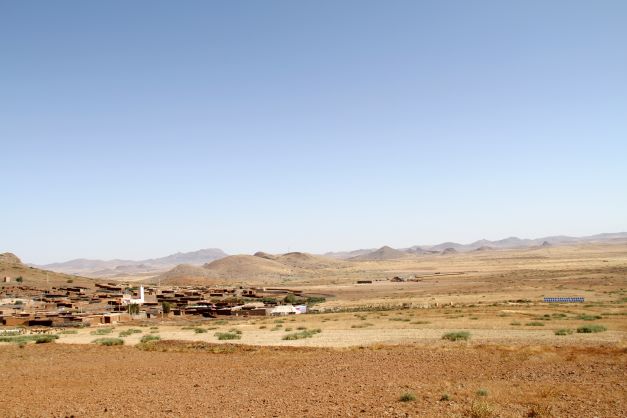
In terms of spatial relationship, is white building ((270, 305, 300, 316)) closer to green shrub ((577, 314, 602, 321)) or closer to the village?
the village

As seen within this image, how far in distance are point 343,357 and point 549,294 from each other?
46321mm

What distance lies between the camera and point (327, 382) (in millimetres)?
16469

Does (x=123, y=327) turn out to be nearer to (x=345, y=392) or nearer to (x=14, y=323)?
(x=14, y=323)

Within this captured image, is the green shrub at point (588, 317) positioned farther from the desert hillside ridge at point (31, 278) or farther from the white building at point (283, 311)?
the desert hillside ridge at point (31, 278)

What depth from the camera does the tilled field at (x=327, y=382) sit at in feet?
42.8

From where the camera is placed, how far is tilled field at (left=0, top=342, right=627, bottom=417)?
13.1 meters

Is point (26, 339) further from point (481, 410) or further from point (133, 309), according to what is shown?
point (481, 410)

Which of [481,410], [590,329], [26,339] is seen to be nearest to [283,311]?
[26,339]

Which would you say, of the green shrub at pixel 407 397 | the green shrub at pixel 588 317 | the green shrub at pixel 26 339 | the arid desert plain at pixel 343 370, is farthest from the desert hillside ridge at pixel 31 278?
the green shrub at pixel 407 397

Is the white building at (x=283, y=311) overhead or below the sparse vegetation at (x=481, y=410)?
below

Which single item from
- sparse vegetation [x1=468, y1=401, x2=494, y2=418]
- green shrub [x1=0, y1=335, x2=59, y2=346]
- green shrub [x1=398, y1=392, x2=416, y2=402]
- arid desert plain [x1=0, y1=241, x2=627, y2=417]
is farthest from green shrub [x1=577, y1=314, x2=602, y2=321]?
green shrub [x1=0, y1=335, x2=59, y2=346]

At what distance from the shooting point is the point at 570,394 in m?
13.5

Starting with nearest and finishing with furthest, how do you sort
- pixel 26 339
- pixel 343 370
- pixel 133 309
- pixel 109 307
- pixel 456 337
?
pixel 343 370 < pixel 456 337 < pixel 26 339 < pixel 133 309 < pixel 109 307

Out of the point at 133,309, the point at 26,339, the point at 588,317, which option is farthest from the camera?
the point at 133,309
